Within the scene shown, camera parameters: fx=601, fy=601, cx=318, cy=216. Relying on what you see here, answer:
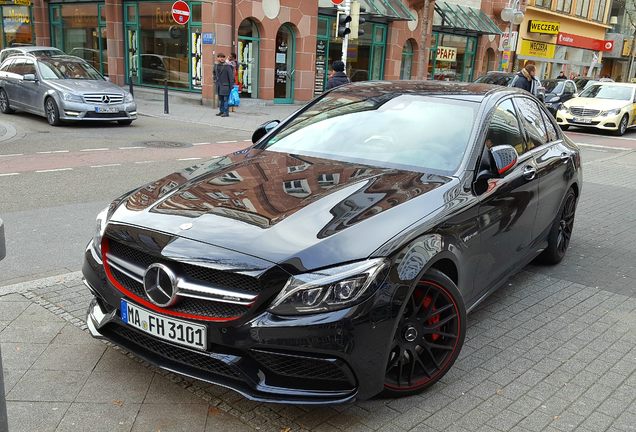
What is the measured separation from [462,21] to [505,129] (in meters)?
29.0

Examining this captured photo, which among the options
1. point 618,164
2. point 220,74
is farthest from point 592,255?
point 220,74

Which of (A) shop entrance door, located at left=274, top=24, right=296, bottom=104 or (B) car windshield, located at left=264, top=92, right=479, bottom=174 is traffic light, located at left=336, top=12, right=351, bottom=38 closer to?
(A) shop entrance door, located at left=274, top=24, right=296, bottom=104

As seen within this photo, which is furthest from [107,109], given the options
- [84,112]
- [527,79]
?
[527,79]

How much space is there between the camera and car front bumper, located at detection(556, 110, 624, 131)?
1939 cm

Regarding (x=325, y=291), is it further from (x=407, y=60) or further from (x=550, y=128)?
(x=407, y=60)

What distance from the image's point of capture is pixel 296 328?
8.85 ft

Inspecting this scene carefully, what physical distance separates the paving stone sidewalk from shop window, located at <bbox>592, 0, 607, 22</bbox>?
4878 centimetres

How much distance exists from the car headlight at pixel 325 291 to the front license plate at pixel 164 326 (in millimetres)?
398

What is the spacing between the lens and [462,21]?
31141 millimetres

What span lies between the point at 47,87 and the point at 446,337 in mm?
13872

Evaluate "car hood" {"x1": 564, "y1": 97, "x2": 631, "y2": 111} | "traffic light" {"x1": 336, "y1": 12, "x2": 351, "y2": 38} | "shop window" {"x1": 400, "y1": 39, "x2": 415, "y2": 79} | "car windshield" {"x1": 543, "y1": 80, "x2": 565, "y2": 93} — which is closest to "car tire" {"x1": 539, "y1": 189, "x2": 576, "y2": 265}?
"traffic light" {"x1": 336, "y1": 12, "x2": 351, "y2": 38}

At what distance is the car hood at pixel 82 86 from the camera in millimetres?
14344

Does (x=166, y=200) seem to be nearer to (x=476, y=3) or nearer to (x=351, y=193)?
(x=351, y=193)

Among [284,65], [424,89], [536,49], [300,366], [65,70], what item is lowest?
[300,366]
